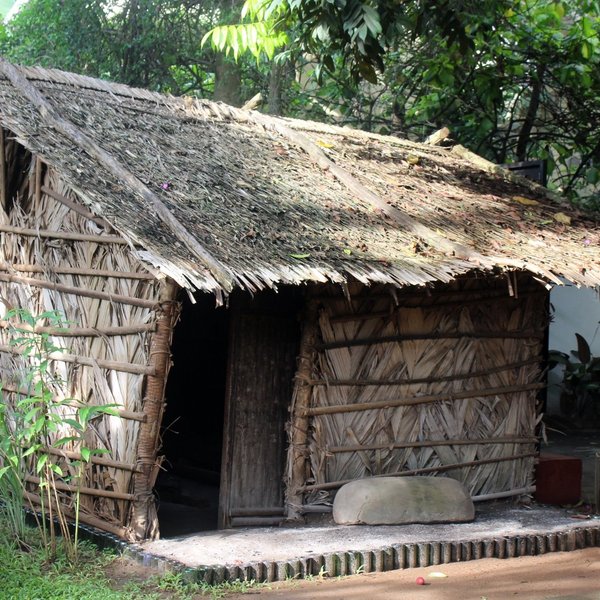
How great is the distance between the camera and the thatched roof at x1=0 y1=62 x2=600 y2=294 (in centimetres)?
602

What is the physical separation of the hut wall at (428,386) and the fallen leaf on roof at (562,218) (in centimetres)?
87

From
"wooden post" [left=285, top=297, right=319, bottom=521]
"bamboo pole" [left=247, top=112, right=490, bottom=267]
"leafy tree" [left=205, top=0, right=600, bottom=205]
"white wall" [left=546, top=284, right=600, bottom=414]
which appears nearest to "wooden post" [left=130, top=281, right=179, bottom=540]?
"wooden post" [left=285, top=297, right=319, bottom=521]

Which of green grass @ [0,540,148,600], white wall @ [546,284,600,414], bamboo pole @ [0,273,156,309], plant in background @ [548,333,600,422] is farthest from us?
white wall @ [546,284,600,414]

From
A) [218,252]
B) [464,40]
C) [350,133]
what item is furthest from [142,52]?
[218,252]

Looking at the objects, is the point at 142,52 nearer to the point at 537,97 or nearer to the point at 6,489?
the point at 537,97

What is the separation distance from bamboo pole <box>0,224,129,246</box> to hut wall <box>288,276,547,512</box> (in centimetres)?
155

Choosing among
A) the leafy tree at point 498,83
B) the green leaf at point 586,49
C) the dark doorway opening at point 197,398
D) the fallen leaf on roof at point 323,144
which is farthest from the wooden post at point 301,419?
the green leaf at point 586,49

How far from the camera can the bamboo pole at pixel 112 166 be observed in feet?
18.8

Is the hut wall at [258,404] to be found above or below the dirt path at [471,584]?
above

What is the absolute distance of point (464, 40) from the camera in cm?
731

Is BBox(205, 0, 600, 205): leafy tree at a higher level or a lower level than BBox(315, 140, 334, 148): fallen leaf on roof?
higher

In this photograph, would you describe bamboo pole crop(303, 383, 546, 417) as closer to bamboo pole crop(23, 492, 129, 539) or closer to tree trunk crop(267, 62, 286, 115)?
bamboo pole crop(23, 492, 129, 539)

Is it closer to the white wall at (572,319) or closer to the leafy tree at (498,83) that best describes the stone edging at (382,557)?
the leafy tree at (498,83)

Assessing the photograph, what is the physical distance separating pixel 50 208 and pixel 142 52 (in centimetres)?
777
